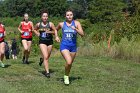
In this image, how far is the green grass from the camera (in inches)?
380

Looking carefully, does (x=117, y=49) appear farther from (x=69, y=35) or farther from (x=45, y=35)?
(x=69, y=35)

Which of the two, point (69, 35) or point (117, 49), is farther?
point (117, 49)

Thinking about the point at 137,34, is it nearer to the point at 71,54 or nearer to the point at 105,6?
the point at 71,54

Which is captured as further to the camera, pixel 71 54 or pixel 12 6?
pixel 12 6

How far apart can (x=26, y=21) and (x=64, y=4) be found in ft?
327

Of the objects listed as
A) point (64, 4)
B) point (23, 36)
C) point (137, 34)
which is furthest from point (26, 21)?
point (64, 4)

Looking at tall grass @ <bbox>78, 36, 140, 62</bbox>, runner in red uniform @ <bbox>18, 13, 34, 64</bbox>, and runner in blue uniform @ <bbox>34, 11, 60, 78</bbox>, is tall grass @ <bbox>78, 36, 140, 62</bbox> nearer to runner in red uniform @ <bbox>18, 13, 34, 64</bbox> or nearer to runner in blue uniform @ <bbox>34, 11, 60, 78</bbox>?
runner in red uniform @ <bbox>18, 13, 34, 64</bbox>

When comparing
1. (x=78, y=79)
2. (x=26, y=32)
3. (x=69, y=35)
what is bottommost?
(x=78, y=79)

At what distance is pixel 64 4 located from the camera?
Answer: 113 meters

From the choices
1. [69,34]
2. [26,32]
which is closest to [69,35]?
[69,34]

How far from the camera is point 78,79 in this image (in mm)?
11148

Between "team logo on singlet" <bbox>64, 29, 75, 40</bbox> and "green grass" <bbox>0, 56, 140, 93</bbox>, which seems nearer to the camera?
"green grass" <bbox>0, 56, 140, 93</bbox>

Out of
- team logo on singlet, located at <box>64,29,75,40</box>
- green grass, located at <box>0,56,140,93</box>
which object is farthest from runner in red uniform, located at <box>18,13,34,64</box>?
team logo on singlet, located at <box>64,29,75,40</box>

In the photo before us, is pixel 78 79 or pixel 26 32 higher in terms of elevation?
pixel 26 32
